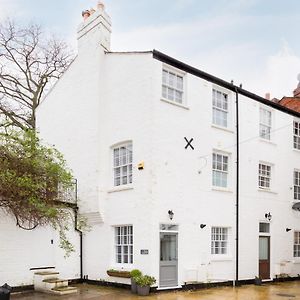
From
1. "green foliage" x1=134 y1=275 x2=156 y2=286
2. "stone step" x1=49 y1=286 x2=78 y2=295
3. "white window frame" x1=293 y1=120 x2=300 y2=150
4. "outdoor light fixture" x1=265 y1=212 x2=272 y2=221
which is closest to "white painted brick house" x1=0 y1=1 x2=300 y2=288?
"outdoor light fixture" x1=265 y1=212 x2=272 y2=221

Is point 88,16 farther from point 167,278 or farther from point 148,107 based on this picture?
point 167,278

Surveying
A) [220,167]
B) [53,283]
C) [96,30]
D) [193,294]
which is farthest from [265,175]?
[53,283]

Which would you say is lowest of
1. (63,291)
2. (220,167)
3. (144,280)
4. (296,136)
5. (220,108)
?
(63,291)

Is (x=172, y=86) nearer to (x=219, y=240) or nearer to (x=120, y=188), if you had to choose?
(x=120, y=188)

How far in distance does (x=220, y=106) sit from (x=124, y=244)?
7227mm

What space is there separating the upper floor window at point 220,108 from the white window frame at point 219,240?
450cm

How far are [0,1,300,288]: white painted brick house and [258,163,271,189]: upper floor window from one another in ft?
0.25

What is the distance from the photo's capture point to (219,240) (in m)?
16.5

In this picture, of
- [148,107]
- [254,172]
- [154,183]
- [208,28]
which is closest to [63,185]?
[154,183]

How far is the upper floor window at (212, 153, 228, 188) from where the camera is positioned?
16750 millimetres

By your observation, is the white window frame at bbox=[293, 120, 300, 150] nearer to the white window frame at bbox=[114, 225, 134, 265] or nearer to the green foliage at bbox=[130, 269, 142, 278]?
the white window frame at bbox=[114, 225, 134, 265]

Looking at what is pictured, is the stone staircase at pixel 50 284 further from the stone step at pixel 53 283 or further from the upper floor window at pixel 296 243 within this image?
the upper floor window at pixel 296 243

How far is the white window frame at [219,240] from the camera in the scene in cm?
1625

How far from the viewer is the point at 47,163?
1352cm
